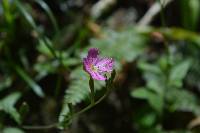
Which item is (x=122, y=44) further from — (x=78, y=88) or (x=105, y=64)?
(x=105, y=64)

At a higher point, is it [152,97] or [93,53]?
[152,97]

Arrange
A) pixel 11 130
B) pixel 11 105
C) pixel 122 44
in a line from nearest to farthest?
pixel 11 130, pixel 11 105, pixel 122 44

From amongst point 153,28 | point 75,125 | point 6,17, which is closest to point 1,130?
point 75,125

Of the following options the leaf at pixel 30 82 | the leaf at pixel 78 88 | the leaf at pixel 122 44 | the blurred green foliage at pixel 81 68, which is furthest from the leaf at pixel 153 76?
the leaf at pixel 30 82

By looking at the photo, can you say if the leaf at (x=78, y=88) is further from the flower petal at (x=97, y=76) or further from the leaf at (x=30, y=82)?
the flower petal at (x=97, y=76)

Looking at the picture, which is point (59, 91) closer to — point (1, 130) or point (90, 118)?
point (90, 118)

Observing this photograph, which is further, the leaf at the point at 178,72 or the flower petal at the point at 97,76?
the leaf at the point at 178,72

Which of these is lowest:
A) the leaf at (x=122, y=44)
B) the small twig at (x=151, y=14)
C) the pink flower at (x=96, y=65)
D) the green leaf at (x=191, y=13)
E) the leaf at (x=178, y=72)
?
the pink flower at (x=96, y=65)

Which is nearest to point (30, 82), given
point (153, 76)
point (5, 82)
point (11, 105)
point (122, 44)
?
point (5, 82)

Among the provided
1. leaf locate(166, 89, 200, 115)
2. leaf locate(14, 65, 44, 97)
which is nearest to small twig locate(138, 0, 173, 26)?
leaf locate(166, 89, 200, 115)
